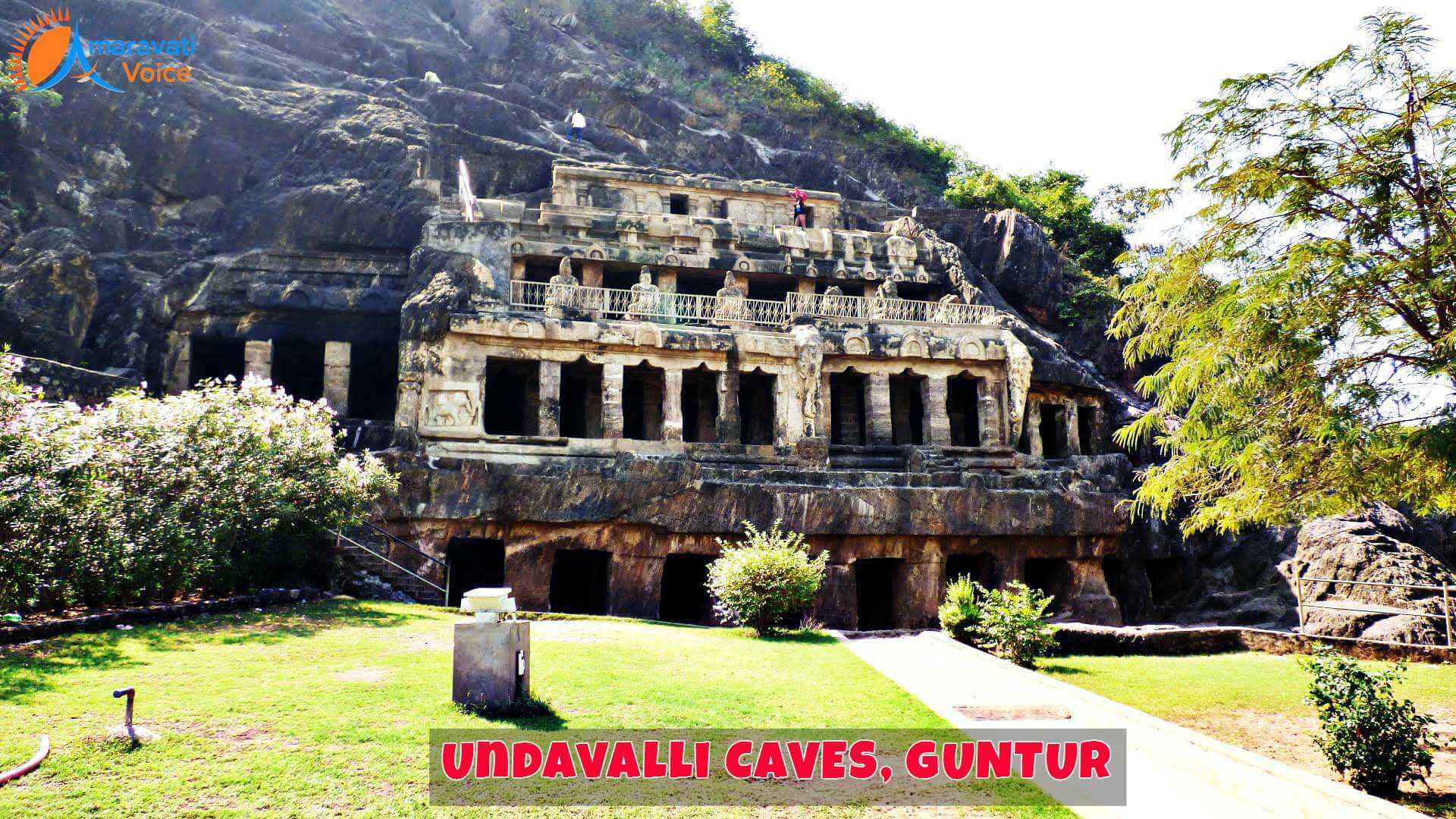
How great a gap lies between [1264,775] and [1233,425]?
12.5 feet

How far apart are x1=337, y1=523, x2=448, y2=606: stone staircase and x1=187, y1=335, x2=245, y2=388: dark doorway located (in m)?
12.3

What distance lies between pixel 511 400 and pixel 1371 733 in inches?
921

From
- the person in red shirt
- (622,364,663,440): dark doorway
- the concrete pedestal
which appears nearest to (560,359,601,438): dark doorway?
(622,364,663,440): dark doorway

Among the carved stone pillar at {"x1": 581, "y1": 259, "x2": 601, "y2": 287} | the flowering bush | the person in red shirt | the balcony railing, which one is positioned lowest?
the flowering bush

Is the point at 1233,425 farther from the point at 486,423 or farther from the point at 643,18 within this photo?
the point at 643,18

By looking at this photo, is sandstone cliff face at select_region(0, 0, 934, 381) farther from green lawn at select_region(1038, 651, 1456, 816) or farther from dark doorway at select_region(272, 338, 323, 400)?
green lawn at select_region(1038, 651, 1456, 816)

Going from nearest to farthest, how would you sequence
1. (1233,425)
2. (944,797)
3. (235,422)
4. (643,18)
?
(944,797), (1233,425), (235,422), (643,18)

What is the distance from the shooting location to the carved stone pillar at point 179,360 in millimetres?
24312

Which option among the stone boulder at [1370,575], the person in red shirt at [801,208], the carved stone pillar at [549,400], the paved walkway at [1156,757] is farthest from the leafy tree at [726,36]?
the paved walkway at [1156,757]

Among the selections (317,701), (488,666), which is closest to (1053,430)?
(488,666)

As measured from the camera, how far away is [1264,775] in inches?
217

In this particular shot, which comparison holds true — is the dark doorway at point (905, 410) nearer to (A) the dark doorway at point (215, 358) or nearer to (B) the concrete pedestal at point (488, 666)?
(B) the concrete pedestal at point (488, 666)

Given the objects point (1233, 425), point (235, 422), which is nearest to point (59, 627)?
point (235, 422)

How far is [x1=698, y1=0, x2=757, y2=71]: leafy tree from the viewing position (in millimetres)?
58000
